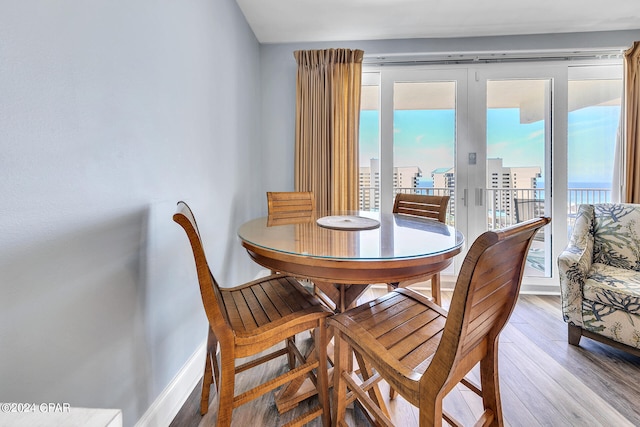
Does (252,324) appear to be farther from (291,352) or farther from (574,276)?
(574,276)

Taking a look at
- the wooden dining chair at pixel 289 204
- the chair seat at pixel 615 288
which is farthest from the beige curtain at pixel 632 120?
the wooden dining chair at pixel 289 204

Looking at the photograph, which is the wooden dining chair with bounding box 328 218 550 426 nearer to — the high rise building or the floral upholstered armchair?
the floral upholstered armchair

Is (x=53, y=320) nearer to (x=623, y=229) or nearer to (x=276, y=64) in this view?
(x=276, y=64)

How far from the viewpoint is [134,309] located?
1.05 meters

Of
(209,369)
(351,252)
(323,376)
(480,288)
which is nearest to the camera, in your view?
(480,288)

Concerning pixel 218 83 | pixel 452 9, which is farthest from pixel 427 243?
pixel 452 9

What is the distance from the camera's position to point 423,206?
2.03 m

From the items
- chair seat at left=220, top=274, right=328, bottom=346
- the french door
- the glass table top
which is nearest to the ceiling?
the french door

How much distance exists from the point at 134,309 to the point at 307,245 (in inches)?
29.4

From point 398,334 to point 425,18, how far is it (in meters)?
2.67

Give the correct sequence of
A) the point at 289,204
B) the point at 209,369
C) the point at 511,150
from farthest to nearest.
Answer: the point at 511,150 < the point at 289,204 < the point at 209,369

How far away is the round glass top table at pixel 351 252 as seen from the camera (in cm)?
95

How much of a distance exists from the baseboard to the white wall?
4 cm

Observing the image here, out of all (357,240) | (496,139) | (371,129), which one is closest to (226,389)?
(357,240)
